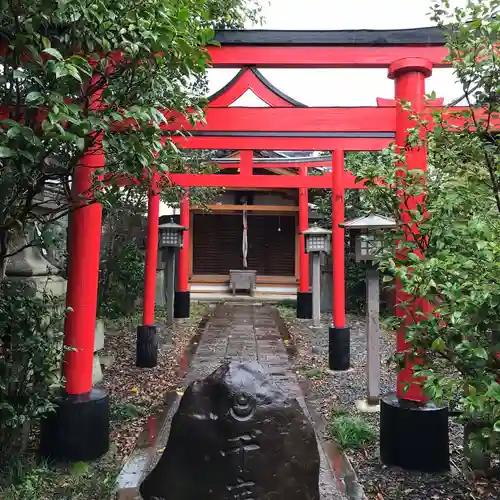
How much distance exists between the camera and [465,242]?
2.20 meters

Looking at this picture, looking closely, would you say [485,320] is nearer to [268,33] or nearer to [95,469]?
[95,469]

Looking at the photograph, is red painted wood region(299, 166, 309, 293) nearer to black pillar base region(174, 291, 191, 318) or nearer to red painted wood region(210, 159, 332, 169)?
red painted wood region(210, 159, 332, 169)

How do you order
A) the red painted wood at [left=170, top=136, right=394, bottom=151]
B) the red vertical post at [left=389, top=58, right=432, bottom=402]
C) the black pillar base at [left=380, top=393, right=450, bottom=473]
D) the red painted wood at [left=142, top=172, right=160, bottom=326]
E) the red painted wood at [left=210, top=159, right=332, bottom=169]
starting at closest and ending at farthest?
1. the black pillar base at [left=380, top=393, right=450, bottom=473]
2. the red vertical post at [left=389, top=58, right=432, bottom=402]
3. the red painted wood at [left=170, top=136, right=394, bottom=151]
4. the red painted wood at [left=142, top=172, right=160, bottom=326]
5. the red painted wood at [left=210, top=159, right=332, bottom=169]

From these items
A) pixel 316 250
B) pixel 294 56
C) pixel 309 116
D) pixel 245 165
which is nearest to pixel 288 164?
pixel 316 250

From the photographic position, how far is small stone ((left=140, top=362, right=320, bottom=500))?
7.06 feet

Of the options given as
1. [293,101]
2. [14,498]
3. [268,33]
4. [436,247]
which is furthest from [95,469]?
[293,101]

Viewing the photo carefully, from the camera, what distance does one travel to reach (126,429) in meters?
4.26

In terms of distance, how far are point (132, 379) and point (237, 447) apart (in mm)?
3994

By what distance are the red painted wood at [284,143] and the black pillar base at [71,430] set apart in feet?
10.7

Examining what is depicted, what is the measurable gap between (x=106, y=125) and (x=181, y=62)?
1.89ft

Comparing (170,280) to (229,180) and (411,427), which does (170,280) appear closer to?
(229,180)

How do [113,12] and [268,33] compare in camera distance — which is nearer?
[113,12]

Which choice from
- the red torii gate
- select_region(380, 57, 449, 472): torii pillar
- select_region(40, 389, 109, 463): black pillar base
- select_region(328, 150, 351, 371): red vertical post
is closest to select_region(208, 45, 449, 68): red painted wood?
the red torii gate

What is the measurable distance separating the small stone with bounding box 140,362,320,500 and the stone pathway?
1.06 m
